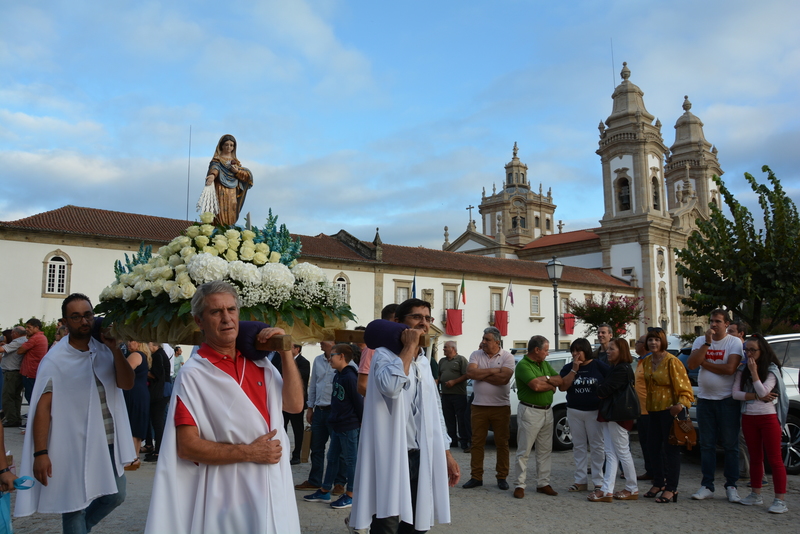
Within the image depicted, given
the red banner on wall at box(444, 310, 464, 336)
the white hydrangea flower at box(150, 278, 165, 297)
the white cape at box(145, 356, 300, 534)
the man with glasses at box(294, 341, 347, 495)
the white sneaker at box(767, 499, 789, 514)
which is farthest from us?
the red banner on wall at box(444, 310, 464, 336)

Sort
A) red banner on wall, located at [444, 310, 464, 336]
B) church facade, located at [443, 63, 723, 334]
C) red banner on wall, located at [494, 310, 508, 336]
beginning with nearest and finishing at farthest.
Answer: red banner on wall, located at [444, 310, 464, 336] → red banner on wall, located at [494, 310, 508, 336] → church facade, located at [443, 63, 723, 334]

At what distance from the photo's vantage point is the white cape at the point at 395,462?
3.78 metres

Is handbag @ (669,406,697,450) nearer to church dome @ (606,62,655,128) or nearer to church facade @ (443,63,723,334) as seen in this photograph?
church facade @ (443,63,723,334)

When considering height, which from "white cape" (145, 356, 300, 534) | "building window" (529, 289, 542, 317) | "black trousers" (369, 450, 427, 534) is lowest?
"black trousers" (369, 450, 427, 534)

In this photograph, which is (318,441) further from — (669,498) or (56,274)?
(56,274)

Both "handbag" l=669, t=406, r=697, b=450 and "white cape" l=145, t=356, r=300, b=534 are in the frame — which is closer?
"white cape" l=145, t=356, r=300, b=534

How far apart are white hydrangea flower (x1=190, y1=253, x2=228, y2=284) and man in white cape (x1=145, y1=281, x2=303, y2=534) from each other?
104cm

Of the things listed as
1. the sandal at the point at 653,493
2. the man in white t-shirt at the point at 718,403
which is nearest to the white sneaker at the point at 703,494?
the man in white t-shirt at the point at 718,403

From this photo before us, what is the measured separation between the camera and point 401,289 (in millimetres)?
34781

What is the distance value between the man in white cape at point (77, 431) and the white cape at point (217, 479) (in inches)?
55.6

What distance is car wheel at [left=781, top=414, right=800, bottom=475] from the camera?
26.5ft

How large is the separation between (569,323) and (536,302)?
8.61 feet

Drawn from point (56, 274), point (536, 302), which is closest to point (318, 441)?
point (56, 274)

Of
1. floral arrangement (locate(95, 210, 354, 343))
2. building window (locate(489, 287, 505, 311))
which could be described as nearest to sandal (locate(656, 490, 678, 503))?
floral arrangement (locate(95, 210, 354, 343))
